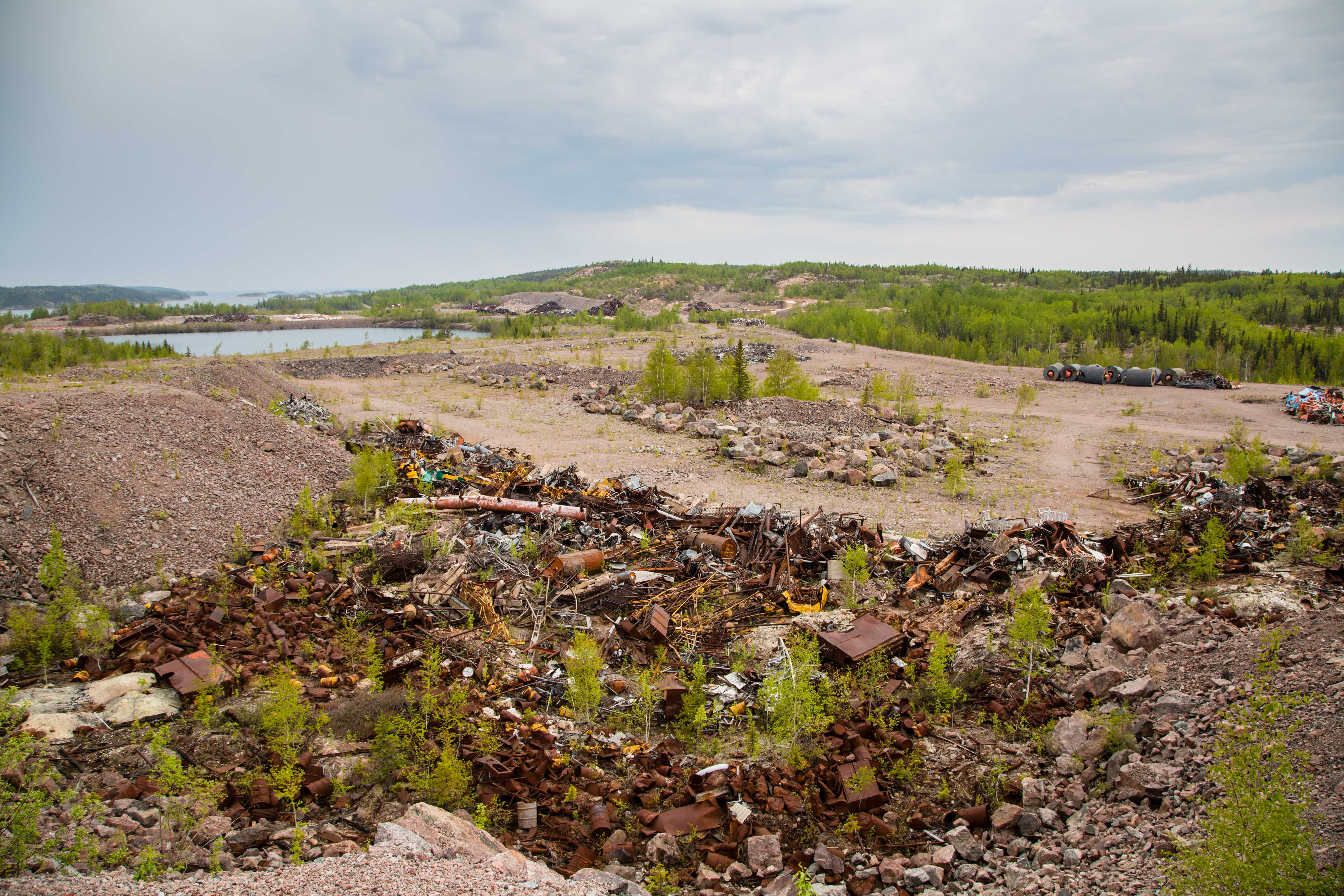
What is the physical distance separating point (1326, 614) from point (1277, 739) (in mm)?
2375

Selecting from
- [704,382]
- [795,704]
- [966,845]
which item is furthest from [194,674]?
[704,382]

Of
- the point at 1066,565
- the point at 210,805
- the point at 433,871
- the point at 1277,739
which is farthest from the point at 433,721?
the point at 1066,565

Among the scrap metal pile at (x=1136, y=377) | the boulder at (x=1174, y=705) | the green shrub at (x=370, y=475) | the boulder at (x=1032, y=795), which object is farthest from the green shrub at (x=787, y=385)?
the boulder at (x=1032, y=795)

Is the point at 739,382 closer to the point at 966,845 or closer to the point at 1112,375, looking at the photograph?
the point at 966,845

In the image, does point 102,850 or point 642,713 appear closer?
point 102,850

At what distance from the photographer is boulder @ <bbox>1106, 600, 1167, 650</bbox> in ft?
19.3

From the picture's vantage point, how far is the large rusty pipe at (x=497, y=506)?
9.69m

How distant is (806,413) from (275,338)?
54.8 metres

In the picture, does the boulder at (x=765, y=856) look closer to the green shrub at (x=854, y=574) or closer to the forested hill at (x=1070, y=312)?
the green shrub at (x=854, y=574)

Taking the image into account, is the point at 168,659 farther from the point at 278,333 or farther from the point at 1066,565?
the point at 278,333

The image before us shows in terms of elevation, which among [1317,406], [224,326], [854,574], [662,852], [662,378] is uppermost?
[224,326]

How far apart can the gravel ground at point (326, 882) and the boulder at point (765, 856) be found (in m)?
1.23

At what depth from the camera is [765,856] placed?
4133mm

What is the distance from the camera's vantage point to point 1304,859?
2.85 meters
